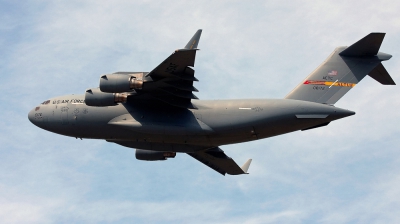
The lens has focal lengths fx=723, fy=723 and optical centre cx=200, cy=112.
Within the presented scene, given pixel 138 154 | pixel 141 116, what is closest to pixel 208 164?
pixel 138 154

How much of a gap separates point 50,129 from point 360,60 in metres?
9.55

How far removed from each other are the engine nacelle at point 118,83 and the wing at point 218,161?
4.50 m

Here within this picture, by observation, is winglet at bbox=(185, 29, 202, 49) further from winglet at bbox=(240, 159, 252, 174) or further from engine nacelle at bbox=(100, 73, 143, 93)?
winglet at bbox=(240, 159, 252, 174)

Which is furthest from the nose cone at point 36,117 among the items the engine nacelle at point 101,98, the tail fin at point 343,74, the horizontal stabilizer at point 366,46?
the horizontal stabilizer at point 366,46

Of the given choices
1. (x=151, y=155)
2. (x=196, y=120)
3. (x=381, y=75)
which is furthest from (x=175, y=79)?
(x=381, y=75)

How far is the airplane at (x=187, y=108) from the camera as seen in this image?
66.3ft

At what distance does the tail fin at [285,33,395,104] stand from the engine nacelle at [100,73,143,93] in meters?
4.72

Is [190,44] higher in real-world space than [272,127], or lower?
higher

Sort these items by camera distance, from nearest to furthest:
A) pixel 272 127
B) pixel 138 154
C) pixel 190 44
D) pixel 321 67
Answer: pixel 190 44
pixel 272 127
pixel 321 67
pixel 138 154

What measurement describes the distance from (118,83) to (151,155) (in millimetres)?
4776

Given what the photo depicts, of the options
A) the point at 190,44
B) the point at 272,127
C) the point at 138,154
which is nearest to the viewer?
the point at 190,44

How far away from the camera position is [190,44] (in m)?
19.2

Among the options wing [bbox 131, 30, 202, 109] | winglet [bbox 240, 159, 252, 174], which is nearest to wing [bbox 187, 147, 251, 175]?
winglet [bbox 240, 159, 252, 174]

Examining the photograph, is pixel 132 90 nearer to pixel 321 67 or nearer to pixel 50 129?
Result: pixel 50 129
